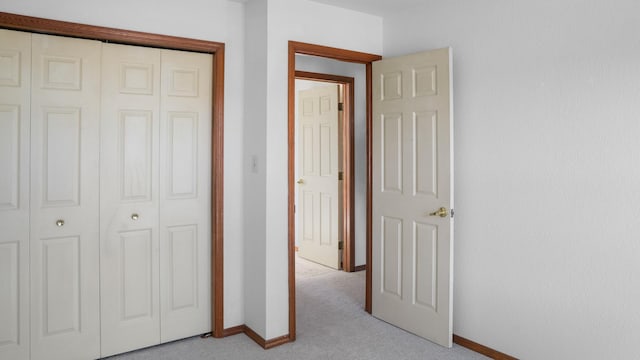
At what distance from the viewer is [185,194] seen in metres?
3.13

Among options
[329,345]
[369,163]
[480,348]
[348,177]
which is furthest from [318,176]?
[480,348]

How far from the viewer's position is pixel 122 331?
2.92 m

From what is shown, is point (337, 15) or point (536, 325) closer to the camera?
point (536, 325)

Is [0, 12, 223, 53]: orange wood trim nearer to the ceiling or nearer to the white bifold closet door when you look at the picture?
the white bifold closet door

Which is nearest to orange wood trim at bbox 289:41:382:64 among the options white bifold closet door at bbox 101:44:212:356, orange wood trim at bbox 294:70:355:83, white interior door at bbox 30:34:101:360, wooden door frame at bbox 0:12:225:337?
wooden door frame at bbox 0:12:225:337

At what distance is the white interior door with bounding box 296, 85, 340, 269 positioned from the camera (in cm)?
510

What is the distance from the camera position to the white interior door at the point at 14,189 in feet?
8.29

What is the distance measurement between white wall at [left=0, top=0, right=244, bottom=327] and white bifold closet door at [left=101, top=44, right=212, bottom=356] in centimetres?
14

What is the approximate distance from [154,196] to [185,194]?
0.69 feet

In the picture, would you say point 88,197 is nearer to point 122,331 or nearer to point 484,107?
point 122,331

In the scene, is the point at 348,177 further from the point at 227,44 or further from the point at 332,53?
the point at 227,44

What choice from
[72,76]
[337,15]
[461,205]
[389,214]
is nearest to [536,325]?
[461,205]

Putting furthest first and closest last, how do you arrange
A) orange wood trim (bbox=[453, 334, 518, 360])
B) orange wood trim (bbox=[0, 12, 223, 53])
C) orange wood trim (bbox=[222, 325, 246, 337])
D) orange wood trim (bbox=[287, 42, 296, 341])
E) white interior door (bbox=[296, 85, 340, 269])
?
white interior door (bbox=[296, 85, 340, 269]) → orange wood trim (bbox=[222, 325, 246, 337]) → orange wood trim (bbox=[287, 42, 296, 341]) → orange wood trim (bbox=[453, 334, 518, 360]) → orange wood trim (bbox=[0, 12, 223, 53])

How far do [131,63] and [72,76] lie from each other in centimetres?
36
